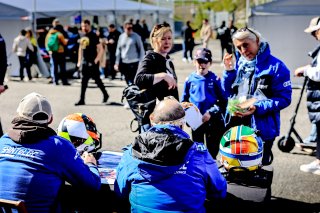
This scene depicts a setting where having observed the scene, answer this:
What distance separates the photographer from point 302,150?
6836 mm

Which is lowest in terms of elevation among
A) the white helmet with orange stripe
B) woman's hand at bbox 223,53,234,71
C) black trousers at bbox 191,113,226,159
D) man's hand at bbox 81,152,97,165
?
black trousers at bbox 191,113,226,159

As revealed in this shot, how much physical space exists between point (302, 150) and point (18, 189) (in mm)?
4937

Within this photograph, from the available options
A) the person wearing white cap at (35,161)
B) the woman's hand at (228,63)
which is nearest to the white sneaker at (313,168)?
the woman's hand at (228,63)

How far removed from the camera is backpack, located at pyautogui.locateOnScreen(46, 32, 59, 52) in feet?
43.1

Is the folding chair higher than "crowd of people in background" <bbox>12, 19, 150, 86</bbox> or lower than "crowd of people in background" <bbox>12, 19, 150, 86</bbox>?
lower

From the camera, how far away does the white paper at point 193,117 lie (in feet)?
15.6

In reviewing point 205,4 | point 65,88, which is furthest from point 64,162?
point 205,4

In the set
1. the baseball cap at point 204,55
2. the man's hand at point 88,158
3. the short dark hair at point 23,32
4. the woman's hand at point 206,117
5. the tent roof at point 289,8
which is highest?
the tent roof at point 289,8

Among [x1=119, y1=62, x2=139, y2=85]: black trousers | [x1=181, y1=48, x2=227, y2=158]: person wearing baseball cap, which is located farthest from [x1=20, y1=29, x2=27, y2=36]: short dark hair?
[x1=181, y1=48, x2=227, y2=158]: person wearing baseball cap

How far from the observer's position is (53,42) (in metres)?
13.1

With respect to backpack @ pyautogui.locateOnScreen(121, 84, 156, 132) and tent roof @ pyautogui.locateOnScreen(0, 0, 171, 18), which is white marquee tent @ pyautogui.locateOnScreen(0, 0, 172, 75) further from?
backpack @ pyautogui.locateOnScreen(121, 84, 156, 132)

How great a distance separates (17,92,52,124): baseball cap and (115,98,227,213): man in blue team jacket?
2.00 feet

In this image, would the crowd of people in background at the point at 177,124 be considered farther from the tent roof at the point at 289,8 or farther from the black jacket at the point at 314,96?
the tent roof at the point at 289,8

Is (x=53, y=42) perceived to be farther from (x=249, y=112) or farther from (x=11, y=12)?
(x=249, y=112)
